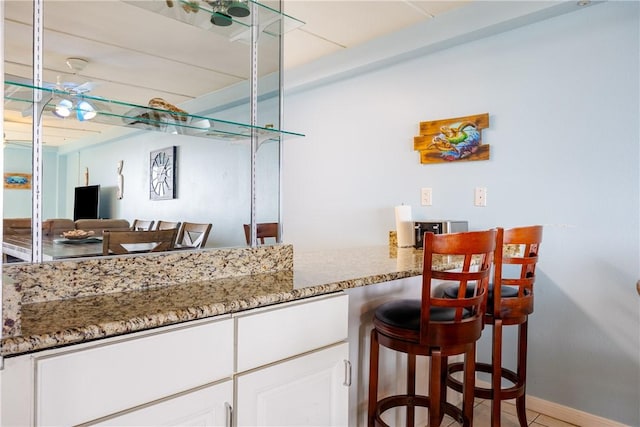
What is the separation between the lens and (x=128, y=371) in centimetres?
88

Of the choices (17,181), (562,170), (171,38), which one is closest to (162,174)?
(17,181)

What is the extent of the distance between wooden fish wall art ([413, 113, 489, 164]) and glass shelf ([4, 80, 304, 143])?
1.54m

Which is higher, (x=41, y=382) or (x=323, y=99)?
(x=323, y=99)

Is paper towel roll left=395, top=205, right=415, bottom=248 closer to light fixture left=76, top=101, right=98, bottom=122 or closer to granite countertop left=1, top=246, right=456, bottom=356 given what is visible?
granite countertop left=1, top=246, right=456, bottom=356

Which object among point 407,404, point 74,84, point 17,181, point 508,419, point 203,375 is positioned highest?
point 74,84

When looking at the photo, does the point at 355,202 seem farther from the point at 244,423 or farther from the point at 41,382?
the point at 41,382

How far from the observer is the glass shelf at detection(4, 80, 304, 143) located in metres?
0.97

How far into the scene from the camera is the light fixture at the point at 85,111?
3.63ft

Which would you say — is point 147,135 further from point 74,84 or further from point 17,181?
point 17,181

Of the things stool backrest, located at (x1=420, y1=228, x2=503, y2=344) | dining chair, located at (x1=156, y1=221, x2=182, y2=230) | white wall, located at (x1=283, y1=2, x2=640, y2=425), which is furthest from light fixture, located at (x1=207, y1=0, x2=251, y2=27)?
white wall, located at (x1=283, y1=2, x2=640, y2=425)

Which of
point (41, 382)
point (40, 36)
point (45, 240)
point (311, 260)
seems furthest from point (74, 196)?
point (311, 260)

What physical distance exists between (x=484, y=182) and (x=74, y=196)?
2.25m

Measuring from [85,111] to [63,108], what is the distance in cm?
6

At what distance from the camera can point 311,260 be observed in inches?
77.2
